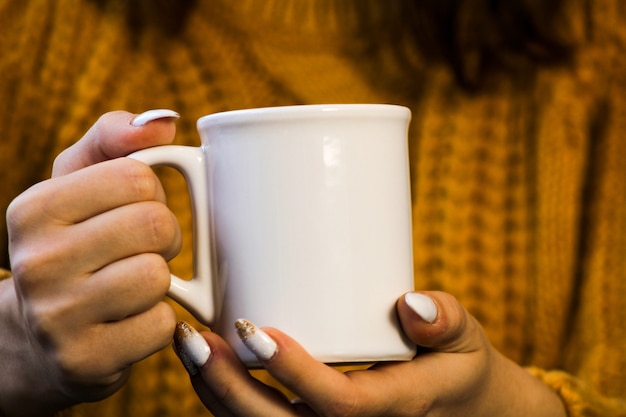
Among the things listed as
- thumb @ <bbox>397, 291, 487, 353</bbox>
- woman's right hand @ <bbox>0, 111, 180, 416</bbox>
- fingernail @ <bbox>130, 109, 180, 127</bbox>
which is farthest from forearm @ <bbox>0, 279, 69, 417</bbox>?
thumb @ <bbox>397, 291, 487, 353</bbox>

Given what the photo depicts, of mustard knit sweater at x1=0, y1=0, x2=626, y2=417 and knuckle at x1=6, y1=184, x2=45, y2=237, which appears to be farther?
mustard knit sweater at x1=0, y1=0, x2=626, y2=417

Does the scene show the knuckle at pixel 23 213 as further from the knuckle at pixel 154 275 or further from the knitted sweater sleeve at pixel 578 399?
the knitted sweater sleeve at pixel 578 399

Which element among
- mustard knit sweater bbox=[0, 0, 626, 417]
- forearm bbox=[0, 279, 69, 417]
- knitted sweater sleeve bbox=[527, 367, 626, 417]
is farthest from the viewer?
mustard knit sweater bbox=[0, 0, 626, 417]

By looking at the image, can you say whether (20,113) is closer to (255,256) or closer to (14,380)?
(14,380)

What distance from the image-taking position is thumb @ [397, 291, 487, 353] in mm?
577

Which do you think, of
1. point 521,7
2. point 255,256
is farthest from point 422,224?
point 255,256

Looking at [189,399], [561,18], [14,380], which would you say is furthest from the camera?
[561,18]

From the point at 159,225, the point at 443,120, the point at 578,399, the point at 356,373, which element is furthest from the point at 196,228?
the point at 443,120

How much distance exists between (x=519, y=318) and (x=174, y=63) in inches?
25.4

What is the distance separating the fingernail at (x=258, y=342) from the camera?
544 mm

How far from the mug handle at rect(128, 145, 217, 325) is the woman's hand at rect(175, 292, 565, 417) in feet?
0.09

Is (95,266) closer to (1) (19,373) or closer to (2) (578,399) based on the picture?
(1) (19,373)

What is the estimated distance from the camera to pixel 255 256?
1.85 feet

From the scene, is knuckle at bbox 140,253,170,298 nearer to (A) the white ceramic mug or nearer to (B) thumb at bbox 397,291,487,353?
(A) the white ceramic mug
